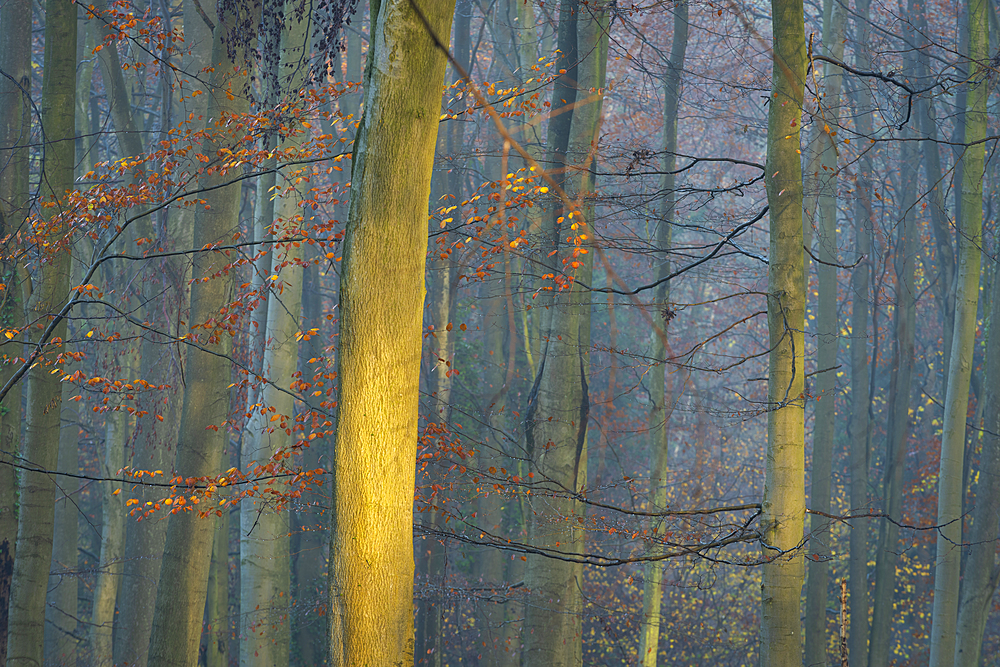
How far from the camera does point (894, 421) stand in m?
13.8

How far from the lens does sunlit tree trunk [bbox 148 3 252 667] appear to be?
7.41 metres

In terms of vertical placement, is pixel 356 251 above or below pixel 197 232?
below

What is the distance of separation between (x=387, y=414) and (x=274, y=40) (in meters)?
5.30

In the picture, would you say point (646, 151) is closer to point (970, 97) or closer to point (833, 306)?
point (970, 97)

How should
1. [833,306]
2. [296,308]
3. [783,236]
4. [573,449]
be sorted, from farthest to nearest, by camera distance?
1. [833,306]
2. [296,308]
3. [573,449]
4. [783,236]

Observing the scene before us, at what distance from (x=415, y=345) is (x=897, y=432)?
1210cm

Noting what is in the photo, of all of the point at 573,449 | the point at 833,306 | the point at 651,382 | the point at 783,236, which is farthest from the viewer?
the point at 833,306

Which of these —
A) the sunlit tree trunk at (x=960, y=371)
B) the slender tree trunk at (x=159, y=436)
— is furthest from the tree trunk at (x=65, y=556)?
the sunlit tree trunk at (x=960, y=371)

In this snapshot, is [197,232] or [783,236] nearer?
[783,236]

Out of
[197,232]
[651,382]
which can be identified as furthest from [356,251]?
[651,382]

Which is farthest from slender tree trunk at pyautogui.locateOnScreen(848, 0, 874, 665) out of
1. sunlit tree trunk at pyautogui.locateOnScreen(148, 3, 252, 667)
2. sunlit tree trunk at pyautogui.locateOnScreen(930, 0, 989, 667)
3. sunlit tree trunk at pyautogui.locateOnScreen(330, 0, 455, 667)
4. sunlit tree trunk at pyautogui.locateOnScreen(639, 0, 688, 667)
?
sunlit tree trunk at pyautogui.locateOnScreen(330, 0, 455, 667)

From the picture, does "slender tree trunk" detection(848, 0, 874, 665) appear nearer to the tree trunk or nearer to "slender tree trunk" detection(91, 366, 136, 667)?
"slender tree trunk" detection(91, 366, 136, 667)

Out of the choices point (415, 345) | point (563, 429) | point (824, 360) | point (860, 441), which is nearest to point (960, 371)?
point (824, 360)

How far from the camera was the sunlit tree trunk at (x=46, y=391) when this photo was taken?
592cm
